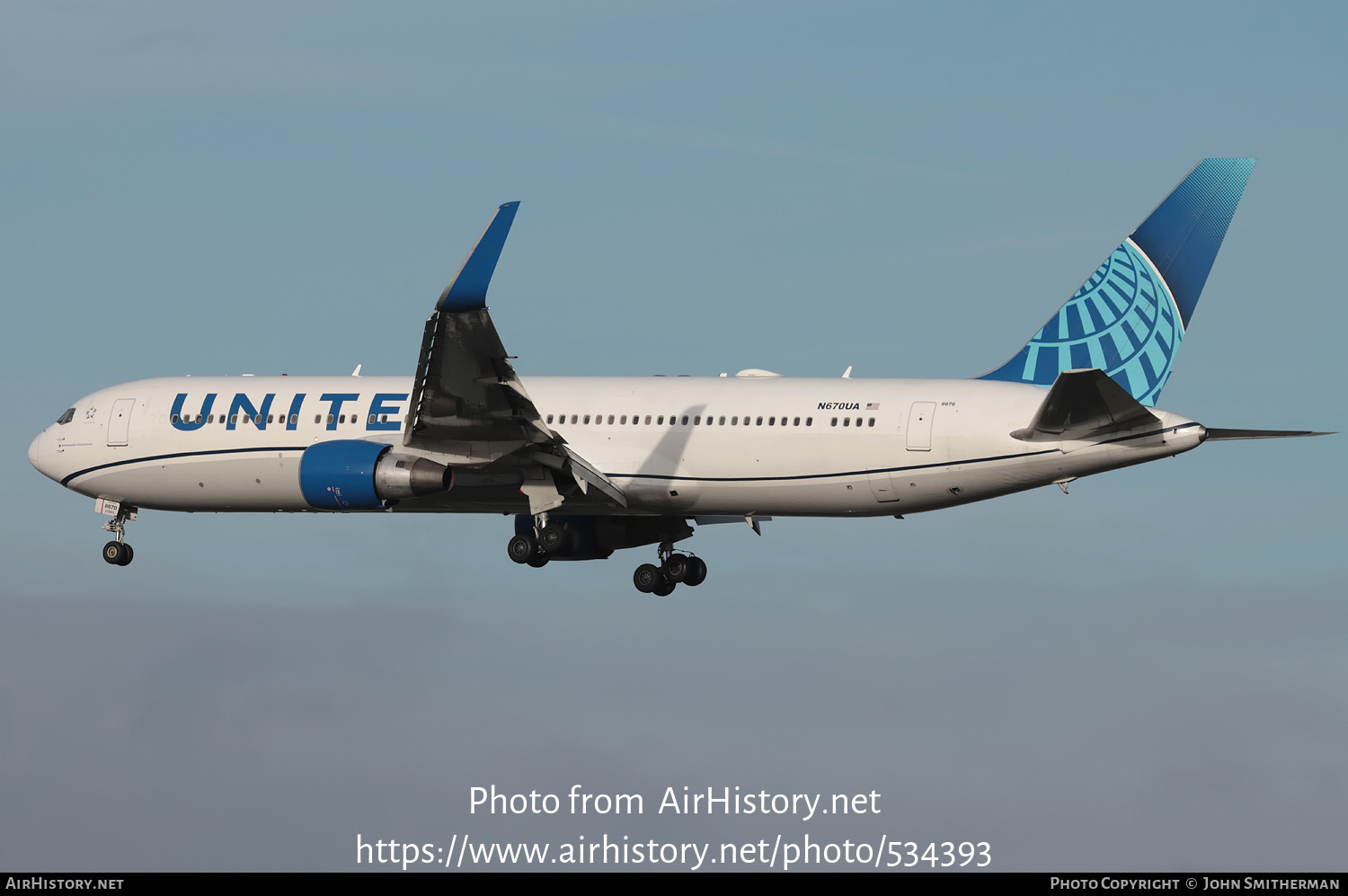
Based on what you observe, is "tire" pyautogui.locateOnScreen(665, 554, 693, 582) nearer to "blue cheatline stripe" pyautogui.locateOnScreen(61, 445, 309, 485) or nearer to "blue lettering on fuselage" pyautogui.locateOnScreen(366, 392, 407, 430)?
"blue lettering on fuselage" pyautogui.locateOnScreen(366, 392, 407, 430)

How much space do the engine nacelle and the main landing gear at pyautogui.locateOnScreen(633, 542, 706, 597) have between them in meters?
6.74

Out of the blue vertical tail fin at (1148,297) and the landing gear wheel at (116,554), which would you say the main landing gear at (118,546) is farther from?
the blue vertical tail fin at (1148,297)

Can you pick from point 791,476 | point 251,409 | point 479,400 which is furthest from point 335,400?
point 791,476

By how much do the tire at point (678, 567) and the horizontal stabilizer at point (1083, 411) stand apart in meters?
10.1

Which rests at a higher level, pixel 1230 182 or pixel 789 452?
pixel 1230 182

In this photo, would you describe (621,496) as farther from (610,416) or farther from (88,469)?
(88,469)

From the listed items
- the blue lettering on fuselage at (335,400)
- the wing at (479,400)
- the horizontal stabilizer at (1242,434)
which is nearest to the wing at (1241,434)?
the horizontal stabilizer at (1242,434)

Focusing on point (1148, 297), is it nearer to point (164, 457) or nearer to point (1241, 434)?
point (1241, 434)

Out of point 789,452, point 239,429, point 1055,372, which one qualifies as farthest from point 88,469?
point 1055,372

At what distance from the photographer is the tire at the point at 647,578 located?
4153cm

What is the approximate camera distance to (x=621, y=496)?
37969 mm

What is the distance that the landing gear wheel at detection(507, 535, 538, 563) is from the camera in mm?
39500

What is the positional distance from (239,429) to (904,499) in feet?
50.7

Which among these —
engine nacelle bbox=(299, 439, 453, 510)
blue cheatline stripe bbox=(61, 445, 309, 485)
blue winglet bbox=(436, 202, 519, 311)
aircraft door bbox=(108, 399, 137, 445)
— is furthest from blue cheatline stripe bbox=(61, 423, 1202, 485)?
blue winglet bbox=(436, 202, 519, 311)
